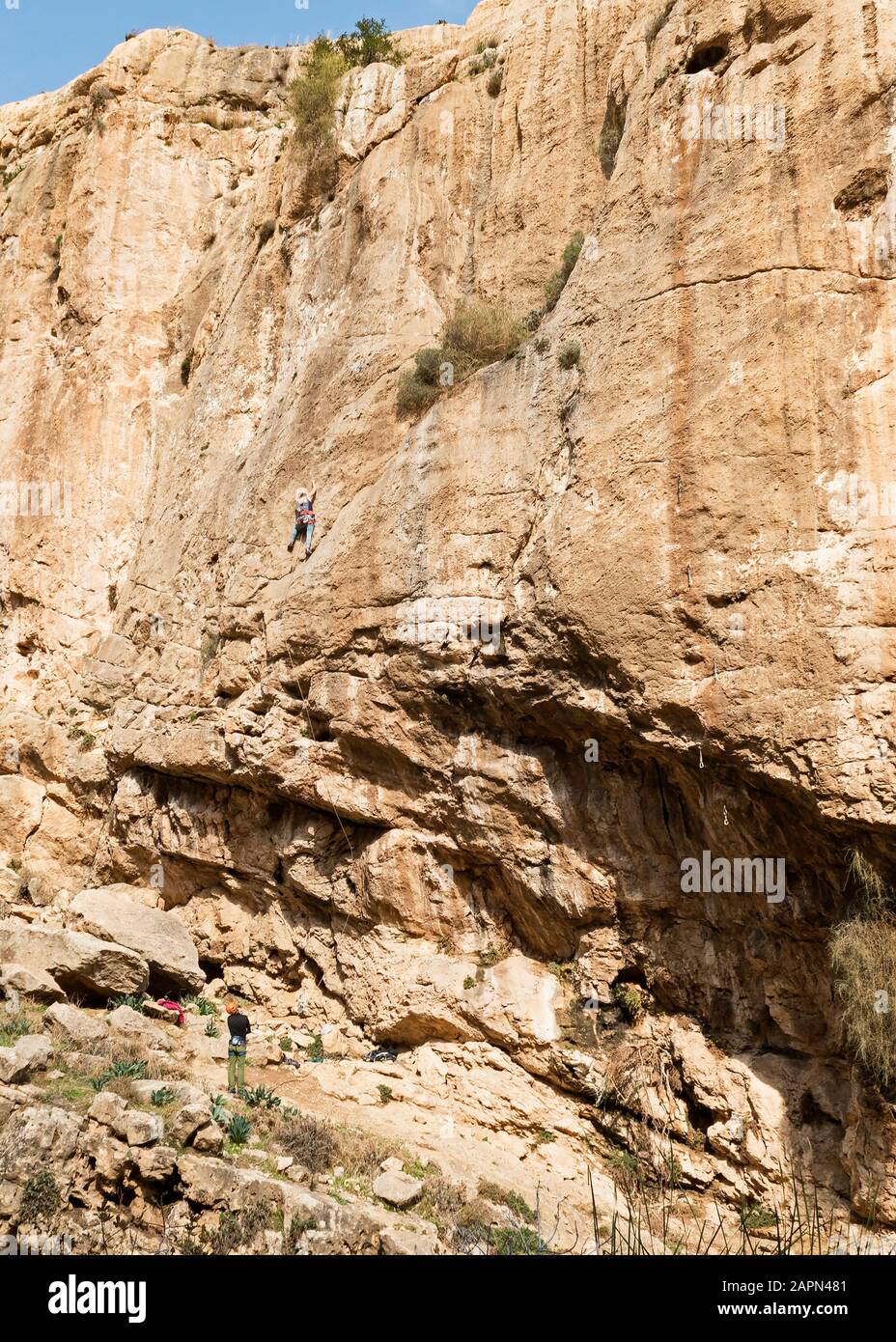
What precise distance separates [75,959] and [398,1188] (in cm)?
530

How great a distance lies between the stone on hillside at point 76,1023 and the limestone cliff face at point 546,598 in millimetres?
3142

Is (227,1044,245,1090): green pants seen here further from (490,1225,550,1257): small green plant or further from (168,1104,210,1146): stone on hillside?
(490,1225,550,1257): small green plant

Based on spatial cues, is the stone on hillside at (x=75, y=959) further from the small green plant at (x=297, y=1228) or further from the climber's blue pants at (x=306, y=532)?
the climber's blue pants at (x=306, y=532)

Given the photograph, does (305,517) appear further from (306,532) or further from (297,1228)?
(297,1228)

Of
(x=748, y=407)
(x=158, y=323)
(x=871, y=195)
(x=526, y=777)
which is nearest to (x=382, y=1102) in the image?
(x=526, y=777)

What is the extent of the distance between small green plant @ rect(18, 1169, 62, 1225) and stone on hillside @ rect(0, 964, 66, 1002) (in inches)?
171

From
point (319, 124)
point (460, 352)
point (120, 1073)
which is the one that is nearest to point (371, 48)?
point (319, 124)

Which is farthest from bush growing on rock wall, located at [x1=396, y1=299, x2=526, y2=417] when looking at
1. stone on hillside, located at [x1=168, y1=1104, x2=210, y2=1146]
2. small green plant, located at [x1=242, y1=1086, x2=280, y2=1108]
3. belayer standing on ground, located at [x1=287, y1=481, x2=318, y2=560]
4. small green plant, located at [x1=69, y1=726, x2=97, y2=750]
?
stone on hillside, located at [x1=168, y1=1104, x2=210, y2=1146]

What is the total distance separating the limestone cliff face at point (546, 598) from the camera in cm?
920

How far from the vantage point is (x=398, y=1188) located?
8.70 m

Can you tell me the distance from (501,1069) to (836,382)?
7789 millimetres

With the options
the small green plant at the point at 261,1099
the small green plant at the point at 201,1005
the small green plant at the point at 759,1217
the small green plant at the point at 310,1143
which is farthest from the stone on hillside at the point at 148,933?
the small green plant at the point at 759,1217

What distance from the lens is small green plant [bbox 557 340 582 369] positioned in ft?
36.7
